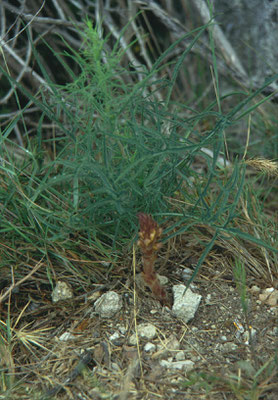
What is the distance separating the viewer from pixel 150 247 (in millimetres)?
1234

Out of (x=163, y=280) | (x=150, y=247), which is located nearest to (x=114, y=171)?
(x=150, y=247)

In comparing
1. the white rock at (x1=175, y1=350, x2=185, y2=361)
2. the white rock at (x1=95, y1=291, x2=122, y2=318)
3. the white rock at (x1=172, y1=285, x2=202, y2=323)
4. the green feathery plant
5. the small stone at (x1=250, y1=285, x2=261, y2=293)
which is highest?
the green feathery plant

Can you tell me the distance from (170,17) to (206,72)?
0.42 m

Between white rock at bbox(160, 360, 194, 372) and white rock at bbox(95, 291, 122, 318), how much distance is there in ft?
0.72

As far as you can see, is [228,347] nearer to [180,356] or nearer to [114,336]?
[180,356]

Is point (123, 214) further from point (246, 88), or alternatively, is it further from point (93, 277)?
point (246, 88)

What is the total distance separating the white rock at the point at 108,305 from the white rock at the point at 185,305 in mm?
177

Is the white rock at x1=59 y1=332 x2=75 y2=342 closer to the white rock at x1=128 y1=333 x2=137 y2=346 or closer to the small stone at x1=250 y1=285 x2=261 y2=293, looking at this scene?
the white rock at x1=128 y1=333 x2=137 y2=346

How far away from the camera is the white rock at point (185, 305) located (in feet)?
4.46

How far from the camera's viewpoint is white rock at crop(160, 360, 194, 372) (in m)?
1.24

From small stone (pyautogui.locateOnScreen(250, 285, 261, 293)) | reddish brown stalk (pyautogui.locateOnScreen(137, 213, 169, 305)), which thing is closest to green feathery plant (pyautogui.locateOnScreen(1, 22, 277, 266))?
reddish brown stalk (pyautogui.locateOnScreen(137, 213, 169, 305))

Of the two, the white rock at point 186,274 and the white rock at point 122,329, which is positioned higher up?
the white rock at point 122,329

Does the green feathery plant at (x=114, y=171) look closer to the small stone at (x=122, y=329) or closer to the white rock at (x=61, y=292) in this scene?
the white rock at (x=61, y=292)

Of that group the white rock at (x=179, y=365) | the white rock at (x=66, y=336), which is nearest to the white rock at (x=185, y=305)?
the white rock at (x=179, y=365)
